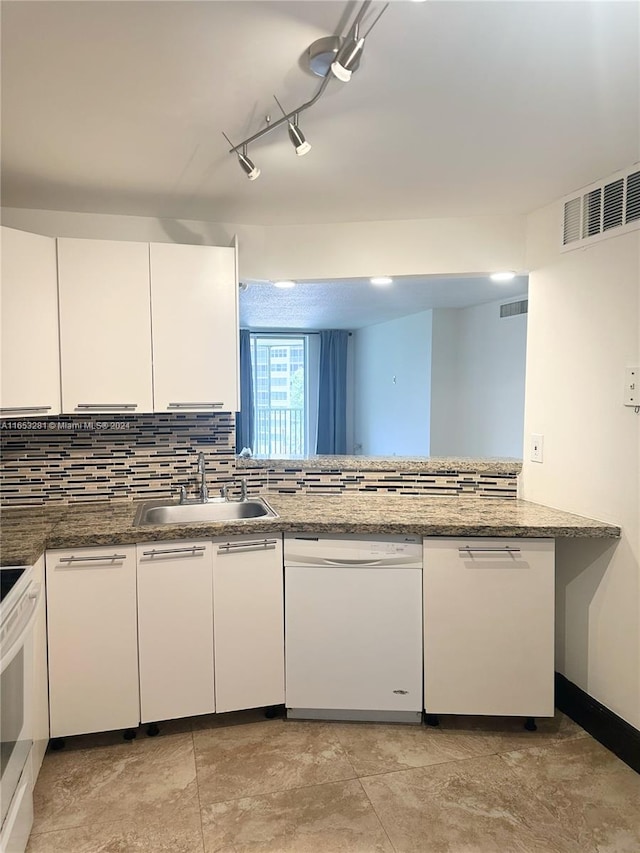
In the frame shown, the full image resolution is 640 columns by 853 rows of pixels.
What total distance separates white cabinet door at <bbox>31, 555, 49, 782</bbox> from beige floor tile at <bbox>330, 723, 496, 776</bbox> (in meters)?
1.16

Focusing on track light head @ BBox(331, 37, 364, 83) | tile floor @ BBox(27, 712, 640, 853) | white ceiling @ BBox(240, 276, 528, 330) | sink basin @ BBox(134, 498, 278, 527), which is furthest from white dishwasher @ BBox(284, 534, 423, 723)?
white ceiling @ BBox(240, 276, 528, 330)

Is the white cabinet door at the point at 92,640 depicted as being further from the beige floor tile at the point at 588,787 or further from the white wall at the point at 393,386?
the white wall at the point at 393,386

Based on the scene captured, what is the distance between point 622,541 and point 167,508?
6.74 ft

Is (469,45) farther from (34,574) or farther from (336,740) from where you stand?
(336,740)

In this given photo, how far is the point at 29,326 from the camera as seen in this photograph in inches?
90.7

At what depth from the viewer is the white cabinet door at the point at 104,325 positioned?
2.40 meters

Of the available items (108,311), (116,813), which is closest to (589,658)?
(116,813)

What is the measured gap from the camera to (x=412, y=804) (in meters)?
1.93

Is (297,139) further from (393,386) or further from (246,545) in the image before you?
(393,386)

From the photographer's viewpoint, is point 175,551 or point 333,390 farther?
point 333,390

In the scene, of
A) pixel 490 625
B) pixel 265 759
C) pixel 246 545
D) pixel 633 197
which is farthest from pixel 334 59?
pixel 265 759

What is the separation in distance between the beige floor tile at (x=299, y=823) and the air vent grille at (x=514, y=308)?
3.97 m

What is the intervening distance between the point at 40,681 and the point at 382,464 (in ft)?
5.94

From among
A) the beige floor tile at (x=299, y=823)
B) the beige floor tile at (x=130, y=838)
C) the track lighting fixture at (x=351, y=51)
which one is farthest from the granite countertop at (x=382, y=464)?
the track lighting fixture at (x=351, y=51)
